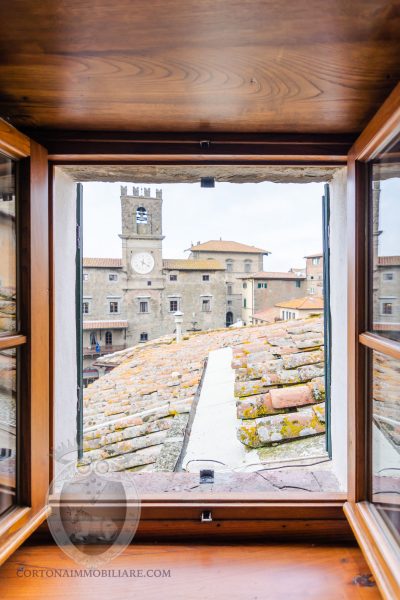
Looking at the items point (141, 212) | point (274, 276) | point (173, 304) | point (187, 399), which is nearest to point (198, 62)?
point (187, 399)

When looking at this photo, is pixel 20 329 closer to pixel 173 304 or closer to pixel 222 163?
pixel 222 163

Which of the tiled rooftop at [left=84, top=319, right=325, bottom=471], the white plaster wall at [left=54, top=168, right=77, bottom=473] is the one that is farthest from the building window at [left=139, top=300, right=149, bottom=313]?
the white plaster wall at [left=54, top=168, right=77, bottom=473]

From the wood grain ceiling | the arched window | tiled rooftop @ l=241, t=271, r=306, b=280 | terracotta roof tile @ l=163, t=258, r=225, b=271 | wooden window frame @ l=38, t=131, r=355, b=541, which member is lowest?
wooden window frame @ l=38, t=131, r=355, b=541

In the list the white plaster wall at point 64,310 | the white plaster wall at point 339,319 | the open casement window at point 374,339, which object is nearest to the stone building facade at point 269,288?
the white plaster wall at point 339,319

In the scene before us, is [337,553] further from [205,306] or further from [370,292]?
[205,306]

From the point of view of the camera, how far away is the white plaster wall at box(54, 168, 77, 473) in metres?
1.03

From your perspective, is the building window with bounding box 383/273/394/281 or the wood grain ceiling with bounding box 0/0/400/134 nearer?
the wood grain ceiling with bounding box 0/0/400/134

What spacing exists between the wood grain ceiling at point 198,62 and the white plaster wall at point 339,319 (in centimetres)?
26

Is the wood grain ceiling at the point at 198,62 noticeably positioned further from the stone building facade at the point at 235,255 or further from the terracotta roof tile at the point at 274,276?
the stone building facade at the point at 235,255

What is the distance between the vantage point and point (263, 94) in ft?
2.38

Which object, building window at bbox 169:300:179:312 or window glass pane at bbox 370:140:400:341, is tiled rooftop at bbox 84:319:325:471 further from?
building window at bbox 169:300:179:312

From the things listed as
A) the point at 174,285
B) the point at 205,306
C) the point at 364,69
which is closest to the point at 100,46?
the point at 364,69

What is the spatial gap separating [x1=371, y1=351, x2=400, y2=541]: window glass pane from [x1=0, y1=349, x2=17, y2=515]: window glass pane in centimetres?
95

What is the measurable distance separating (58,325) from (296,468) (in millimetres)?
965
